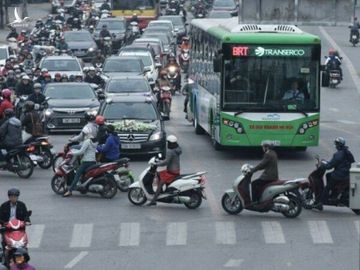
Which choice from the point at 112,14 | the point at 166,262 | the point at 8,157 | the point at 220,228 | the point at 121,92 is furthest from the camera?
the point at 112,14

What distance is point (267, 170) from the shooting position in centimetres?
2430

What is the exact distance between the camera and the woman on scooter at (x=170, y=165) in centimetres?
2502

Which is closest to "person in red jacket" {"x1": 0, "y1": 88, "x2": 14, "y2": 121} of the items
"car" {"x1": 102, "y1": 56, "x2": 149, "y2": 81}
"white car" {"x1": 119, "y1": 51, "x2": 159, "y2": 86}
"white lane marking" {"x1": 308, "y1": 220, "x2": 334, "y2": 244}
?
→ "white lane marking" {"x1": 308, "y1": 220, "x2": 334, "y2": 244}

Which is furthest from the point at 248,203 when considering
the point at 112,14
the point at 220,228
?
the point at 112,14

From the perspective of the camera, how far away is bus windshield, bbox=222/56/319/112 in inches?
1234

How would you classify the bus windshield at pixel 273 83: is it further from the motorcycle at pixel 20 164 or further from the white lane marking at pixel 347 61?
the white lane marking at pixel 347 61

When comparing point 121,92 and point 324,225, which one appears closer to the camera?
point 324,225

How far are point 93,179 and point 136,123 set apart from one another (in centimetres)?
577

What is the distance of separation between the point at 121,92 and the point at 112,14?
43.2 metres

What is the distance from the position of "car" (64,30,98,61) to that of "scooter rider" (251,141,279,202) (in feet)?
129

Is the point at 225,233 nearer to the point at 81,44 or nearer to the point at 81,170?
the point at 81,170

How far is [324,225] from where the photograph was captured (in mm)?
23484

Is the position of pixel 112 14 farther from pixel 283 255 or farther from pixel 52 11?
pixel 283 255

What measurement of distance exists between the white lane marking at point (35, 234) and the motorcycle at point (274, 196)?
3.35 metres
